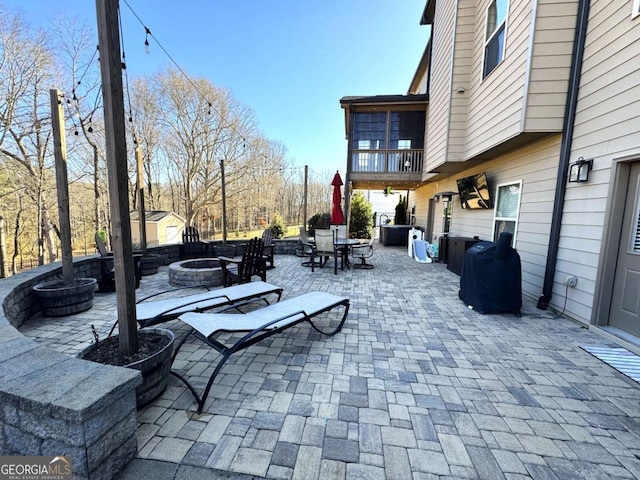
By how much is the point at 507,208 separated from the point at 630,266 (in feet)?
8.13

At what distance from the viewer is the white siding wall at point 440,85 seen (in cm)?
620

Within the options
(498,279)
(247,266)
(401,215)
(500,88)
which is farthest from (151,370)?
(401,215)

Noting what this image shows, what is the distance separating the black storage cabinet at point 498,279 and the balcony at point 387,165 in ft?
19.2

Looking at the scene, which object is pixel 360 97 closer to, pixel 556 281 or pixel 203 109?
pixel 556 281

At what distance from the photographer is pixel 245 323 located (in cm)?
232

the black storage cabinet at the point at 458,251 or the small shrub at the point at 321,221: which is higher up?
the small shrub at the point at 321,221

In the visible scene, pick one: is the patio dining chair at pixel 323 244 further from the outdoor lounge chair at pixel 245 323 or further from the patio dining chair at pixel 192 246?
the outdoor lounge chair at pixel 245 323

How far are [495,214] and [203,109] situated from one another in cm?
1724

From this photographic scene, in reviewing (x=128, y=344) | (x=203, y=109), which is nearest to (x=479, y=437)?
(x=128, y=344)

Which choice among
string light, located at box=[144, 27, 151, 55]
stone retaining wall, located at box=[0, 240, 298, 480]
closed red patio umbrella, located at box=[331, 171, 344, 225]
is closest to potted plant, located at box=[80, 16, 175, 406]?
stone retaining wall, located at box=[0, 240, 298, 480]

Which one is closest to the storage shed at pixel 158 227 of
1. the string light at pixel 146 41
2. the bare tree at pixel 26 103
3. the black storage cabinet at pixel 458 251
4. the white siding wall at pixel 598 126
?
the bare tree at pixel 26 103

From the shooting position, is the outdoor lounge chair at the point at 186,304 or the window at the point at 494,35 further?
the window at the point at 494,35

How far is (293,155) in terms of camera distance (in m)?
22.7

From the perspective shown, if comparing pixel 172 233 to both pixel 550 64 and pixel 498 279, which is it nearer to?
pixel 498 279
